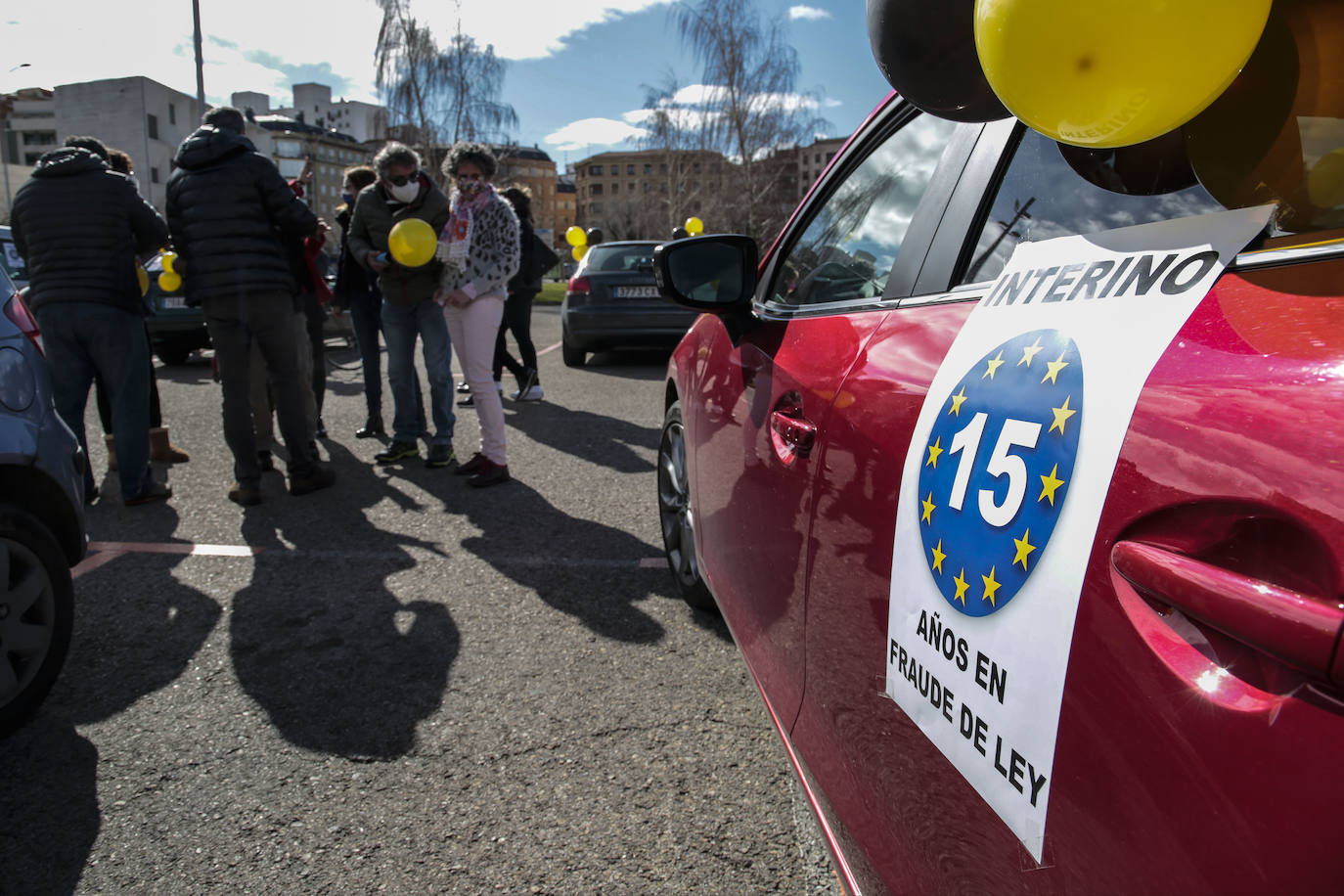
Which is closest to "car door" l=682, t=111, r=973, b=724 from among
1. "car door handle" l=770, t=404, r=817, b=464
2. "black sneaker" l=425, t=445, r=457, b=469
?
"car door handle" l=770, t=404, r=817, b=464

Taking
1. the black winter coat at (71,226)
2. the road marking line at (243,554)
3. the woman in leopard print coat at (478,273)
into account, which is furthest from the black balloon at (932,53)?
the black winter coat at (71,226)

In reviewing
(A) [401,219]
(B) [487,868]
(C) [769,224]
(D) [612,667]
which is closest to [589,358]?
(A) [401,219]

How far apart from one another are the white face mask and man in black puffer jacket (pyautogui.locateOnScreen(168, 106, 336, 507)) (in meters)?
0.68

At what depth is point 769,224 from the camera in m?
27.9

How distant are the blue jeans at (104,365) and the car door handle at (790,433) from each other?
3995mm

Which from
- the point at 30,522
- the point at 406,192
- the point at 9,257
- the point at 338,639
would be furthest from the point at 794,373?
the point at 9,257

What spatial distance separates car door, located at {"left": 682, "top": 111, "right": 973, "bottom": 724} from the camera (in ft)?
5.59

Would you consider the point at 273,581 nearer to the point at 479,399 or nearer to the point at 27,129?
the point at 479,399

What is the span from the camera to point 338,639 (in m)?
3.20

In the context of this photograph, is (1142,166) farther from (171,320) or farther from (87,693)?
(171,320)

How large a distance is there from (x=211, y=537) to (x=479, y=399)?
1.54 m

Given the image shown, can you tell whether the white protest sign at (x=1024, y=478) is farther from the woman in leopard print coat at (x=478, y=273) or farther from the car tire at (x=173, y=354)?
the car tire at (x=173, y=354)

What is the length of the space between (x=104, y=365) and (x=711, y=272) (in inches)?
147

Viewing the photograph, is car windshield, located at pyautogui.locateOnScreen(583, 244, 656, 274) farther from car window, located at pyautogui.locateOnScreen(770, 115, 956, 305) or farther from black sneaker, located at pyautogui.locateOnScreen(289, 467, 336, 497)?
car window, located at pyautogui.locateOnScreen(770, 115, 956, 305)
